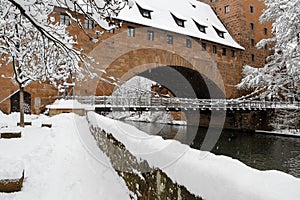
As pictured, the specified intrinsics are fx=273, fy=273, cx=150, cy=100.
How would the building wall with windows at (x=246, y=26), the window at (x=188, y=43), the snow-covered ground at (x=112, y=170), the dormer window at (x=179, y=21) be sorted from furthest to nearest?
1. the building wall with windows at (x=246, y=26)
2. the dormer window at (x=179, y=21)
3. the window at (x=188, y=43)
4. the snow-covered ground at (x=112, y=170)

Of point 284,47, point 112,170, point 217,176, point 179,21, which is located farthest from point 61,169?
point 179,21

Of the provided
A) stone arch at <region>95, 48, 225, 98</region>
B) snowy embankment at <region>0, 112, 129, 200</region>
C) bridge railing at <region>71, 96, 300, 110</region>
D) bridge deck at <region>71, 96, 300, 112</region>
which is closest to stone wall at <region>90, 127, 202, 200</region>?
snowy embankment at <region>0, 112, 129, 200</region>

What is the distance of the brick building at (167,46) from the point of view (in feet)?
47.8

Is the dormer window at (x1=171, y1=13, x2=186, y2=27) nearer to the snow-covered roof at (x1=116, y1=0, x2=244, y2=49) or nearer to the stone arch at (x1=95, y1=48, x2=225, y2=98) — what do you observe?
the snow-covered roof at (x1=116, y1=0, x2=244, y2=49)

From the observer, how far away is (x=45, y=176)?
3.65m

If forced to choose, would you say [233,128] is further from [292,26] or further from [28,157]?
[28,157]

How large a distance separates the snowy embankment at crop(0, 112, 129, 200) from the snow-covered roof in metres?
11.8

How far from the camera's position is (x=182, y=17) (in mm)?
21172

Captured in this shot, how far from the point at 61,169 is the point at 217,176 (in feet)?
10.2

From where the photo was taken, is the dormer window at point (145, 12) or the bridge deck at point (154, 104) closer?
the bridge deck at point (154, 104)

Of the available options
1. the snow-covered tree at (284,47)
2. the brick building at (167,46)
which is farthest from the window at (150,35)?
the snow-covered tree at (284,47)

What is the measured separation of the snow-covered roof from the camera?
17.7 m

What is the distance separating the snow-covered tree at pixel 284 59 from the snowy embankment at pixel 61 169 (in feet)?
36.0

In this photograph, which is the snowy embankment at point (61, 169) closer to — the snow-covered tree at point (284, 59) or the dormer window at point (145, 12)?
the snow-covered tree at point (284, 59)
